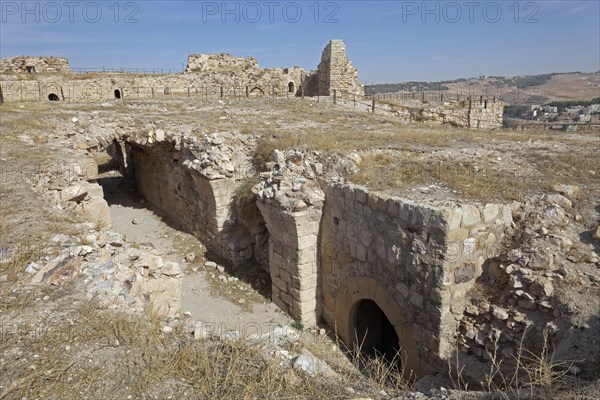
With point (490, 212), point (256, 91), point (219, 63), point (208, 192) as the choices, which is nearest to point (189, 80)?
point (219, 63)

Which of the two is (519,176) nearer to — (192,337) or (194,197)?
(192,337)

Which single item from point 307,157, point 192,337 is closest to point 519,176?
point 307,157

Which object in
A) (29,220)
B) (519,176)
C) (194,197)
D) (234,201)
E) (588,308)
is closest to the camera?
(588,308)

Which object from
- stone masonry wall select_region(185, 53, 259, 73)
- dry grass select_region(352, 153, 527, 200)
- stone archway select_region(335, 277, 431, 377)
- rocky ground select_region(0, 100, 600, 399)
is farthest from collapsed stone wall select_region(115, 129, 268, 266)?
stone masonry wall select_region(185, 53, 259, 73)

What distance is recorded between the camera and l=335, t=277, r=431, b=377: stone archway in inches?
206

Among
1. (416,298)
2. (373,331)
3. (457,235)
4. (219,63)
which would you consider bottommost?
(373,331)

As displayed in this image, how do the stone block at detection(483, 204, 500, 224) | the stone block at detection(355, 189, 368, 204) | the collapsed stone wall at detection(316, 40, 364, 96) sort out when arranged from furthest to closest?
the collapsed stone wall at detection(316, 40, 364, 96) < the stone block at detection(355, 189, 368, 204) < the stone block at detection(483, 204, 500, 224)

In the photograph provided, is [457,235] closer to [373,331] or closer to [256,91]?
[373,331]

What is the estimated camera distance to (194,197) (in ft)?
31.7

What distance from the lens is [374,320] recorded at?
6.79 m

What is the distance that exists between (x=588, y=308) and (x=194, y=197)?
8.09 m

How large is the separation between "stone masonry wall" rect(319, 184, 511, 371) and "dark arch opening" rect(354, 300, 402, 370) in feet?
2.29

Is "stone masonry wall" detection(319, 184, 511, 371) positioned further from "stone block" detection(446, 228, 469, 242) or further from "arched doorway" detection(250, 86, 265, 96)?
"arched doorway" detection(250, 86, 265, 96)

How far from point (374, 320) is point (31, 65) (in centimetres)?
2242
